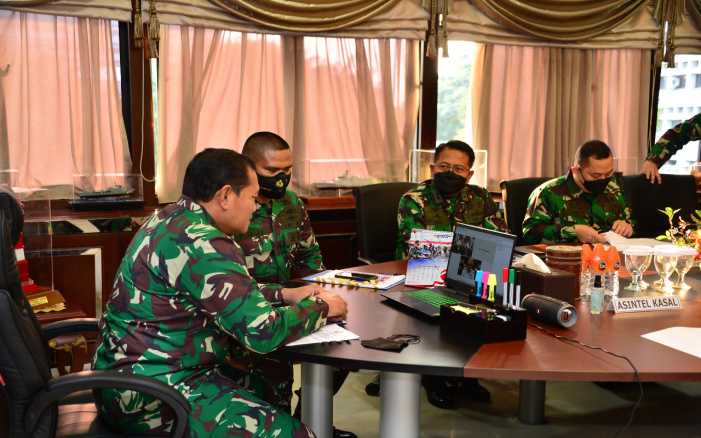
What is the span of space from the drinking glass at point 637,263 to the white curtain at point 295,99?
7.10 ft

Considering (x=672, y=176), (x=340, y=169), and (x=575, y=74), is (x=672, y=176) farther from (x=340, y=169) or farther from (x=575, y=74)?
(x=340, y=169)

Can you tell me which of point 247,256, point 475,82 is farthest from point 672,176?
point 247,256

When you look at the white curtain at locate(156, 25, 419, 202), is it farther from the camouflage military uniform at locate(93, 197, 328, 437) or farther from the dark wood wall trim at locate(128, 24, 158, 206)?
the camouflage military uniform at locate(93, 197, 328, 437)

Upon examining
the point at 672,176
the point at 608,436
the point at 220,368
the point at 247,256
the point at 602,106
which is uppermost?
the point at 602,106

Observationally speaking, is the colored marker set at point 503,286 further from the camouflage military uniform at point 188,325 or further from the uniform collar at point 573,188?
the uniform collar at point 573,188

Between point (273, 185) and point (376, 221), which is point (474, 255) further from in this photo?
→ point (376, 221)

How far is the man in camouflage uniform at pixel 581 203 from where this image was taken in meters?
3.73

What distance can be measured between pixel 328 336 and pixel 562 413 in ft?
5.49

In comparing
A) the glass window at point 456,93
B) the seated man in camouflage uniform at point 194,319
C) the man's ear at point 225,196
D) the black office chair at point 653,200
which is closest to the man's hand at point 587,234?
the black office chair at point 653,200

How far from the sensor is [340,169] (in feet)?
15.2

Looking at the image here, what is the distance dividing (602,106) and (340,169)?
1896 mm

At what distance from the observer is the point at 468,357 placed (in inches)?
75.8

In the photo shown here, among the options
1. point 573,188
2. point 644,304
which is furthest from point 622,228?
point 644,304

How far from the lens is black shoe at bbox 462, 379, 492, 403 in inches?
135
